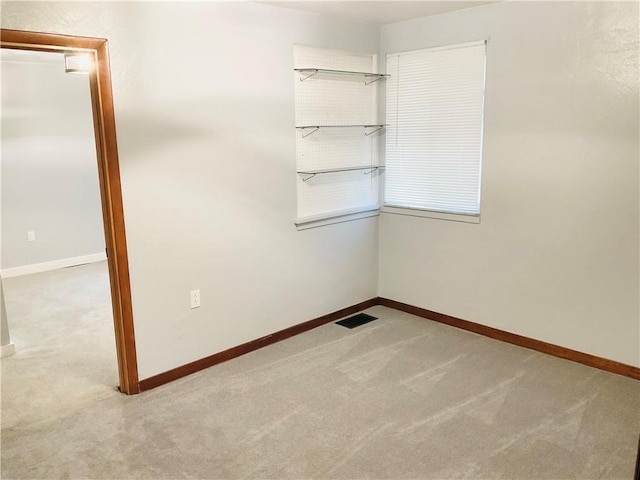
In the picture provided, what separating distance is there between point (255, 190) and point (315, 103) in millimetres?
843

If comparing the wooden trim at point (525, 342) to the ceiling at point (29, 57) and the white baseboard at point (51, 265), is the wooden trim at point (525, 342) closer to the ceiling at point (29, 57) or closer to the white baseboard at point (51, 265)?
the white baseboard at point (51, 265)

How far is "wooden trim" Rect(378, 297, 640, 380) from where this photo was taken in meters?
3.10

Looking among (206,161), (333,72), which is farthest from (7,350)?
(333,72)

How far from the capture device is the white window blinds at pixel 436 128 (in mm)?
3574

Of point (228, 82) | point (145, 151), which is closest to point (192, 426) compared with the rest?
point (145, 151)

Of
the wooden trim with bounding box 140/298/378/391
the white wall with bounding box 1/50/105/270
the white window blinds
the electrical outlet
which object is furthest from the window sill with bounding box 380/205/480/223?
the white wall with bounding box 1/50/105/270

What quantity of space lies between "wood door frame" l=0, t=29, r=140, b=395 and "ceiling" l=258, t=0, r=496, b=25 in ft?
3.81

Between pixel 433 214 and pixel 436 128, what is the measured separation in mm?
658

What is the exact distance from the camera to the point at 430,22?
368cm

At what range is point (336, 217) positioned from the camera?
3.96 m

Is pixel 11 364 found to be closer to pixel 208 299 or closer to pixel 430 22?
pixel 208 299

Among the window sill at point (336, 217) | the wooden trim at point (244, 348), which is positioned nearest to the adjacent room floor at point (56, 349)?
the wooden trim at point (244, 348)

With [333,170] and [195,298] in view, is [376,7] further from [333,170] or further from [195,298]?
[195,298]

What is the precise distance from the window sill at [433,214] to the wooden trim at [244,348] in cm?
82
